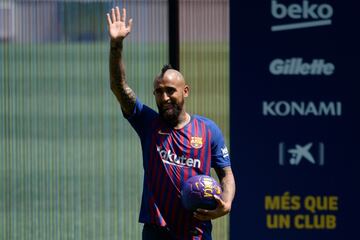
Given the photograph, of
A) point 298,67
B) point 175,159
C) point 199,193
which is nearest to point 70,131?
point 298,67

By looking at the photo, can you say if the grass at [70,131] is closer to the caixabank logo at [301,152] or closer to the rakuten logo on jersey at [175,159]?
the caixabank logo at [301,152]

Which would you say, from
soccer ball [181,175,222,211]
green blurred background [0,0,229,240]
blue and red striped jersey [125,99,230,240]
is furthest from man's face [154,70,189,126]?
green blurred background [0,0,229,240]

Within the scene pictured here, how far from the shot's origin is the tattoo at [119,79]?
250 inches

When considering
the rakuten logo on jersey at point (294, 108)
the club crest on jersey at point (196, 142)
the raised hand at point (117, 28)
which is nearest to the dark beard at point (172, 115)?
the club crest on jersey at point (196, 142)

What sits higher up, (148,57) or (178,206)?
(148,57)

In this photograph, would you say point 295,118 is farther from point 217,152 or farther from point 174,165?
point 174,165

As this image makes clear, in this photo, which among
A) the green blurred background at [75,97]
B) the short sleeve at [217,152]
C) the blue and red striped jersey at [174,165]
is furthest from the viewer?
the green blurred background at [75,97]

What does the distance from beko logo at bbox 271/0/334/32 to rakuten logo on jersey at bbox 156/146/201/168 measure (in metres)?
1.91

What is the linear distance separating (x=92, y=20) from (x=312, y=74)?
7.05 ft

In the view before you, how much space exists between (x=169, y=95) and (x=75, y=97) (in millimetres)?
2973

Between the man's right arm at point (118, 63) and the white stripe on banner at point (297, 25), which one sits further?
the white stripe on banner at point (297, 25)

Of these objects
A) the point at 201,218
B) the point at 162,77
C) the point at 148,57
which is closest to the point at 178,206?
the point at 201,218

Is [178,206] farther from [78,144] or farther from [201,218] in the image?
[78,144]

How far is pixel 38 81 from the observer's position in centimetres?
901
